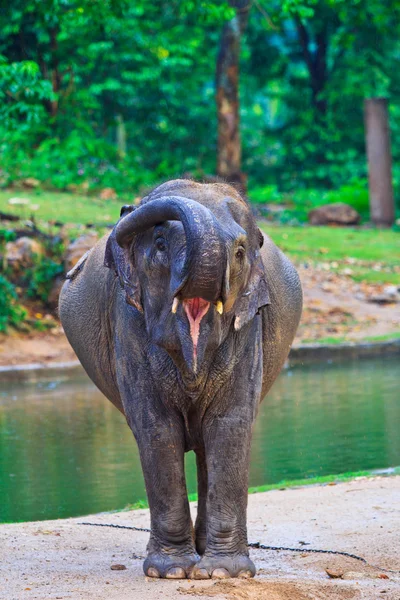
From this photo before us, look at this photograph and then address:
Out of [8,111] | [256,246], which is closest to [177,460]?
[256,246]

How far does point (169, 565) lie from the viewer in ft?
17.7

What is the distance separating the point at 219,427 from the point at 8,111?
1159 centimetres

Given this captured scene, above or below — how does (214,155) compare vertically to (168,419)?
below

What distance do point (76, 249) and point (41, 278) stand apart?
28.1 inches

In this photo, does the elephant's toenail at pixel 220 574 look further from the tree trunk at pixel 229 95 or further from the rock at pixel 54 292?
the tree trunk at pixel 229 95

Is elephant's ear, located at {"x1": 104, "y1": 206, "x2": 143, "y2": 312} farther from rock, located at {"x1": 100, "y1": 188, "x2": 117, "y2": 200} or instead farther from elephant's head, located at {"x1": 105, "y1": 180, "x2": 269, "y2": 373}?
rock, located at {"x1": 100, "y1": 188, "x2": 117, "y2": 200}

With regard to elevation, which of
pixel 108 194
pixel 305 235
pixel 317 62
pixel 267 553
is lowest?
pixel 305 235

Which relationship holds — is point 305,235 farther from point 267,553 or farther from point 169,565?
point 169,565

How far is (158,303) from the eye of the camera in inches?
198

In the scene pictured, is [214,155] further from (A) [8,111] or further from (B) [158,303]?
(B) [158,303]

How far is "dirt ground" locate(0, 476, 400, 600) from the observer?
500 centimetres

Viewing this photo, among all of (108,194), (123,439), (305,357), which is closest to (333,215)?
(108,194)

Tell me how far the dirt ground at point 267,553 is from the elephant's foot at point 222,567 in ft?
0.30

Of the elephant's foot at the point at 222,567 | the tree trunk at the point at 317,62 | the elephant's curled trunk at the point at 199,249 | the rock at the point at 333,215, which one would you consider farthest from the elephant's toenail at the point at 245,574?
the tree trunk at the point at 317,62
